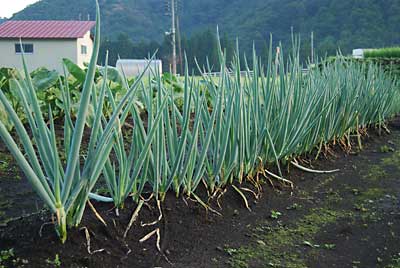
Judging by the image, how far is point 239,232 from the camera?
1.53 metres

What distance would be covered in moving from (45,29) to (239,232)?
89.5 ft

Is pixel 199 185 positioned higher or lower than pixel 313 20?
lower

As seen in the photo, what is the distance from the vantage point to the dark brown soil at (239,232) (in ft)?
3.99

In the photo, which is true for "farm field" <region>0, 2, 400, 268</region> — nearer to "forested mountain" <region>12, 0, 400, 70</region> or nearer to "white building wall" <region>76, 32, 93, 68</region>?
"forested mountain" <region>12, 0, 400, 70</region>


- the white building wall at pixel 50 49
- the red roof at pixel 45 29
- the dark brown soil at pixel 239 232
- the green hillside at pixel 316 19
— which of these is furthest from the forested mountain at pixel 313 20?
the red roof at pixel 45 29

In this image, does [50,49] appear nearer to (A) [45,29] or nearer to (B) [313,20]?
(A) [45,29]

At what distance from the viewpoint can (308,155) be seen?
99.1 inches

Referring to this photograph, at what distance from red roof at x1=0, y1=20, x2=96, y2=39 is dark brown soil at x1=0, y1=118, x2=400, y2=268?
24.8 meters

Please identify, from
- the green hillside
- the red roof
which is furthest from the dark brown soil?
the red roof

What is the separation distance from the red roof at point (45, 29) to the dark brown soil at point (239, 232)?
24.8m

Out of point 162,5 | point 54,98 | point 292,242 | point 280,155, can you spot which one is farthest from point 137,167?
point 162,5

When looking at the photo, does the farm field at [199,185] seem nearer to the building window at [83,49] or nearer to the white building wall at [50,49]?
the white building wall at [50,49]

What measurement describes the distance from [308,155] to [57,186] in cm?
169

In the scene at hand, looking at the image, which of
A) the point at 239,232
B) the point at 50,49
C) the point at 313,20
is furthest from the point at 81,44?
the point at 239,232
